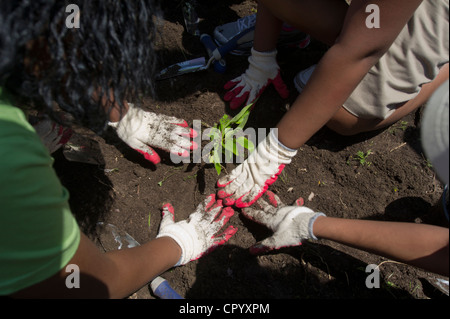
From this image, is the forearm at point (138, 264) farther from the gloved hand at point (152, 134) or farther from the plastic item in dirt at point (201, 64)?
the plastic item in dirt at point (201, 64)

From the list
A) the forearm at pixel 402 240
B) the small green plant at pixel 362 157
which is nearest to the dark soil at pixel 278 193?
the small green plant at pixel 362 157

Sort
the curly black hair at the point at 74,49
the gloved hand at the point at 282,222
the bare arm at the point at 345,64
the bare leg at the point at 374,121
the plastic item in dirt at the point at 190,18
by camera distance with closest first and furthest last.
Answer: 1. the curly black hair at the point at 74,49
2. the bare arm at the point at 345,64
3. the gloved hand at the point at 282,222
4. the bare leg at the point at 374,121
5. the plastic item in dirt at the point at 190,18

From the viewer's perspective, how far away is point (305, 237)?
1.31 m

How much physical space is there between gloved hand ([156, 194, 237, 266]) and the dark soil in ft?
0.19

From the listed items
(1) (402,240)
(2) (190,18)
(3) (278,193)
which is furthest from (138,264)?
(2) (190,18)

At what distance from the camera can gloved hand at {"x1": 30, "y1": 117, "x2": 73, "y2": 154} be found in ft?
4.34

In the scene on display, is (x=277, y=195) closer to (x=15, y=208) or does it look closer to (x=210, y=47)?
(x=210, y=47)

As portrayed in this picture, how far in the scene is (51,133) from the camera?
1399mm

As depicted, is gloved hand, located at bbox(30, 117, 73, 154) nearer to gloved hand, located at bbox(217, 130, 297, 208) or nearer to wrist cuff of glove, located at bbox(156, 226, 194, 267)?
wrist cuff of glove, located at bbox(156, 226, 194, 267)

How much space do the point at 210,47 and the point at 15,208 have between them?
160 cm

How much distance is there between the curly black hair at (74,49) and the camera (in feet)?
2.08

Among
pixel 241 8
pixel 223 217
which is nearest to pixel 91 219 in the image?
pixel 223 217

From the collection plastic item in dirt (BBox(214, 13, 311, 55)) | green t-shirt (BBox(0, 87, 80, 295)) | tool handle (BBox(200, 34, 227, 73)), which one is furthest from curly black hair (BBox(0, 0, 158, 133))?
plastic item in dirt (BBox(214, 13, 311, 55))

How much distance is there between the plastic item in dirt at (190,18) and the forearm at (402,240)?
1.54 meters
